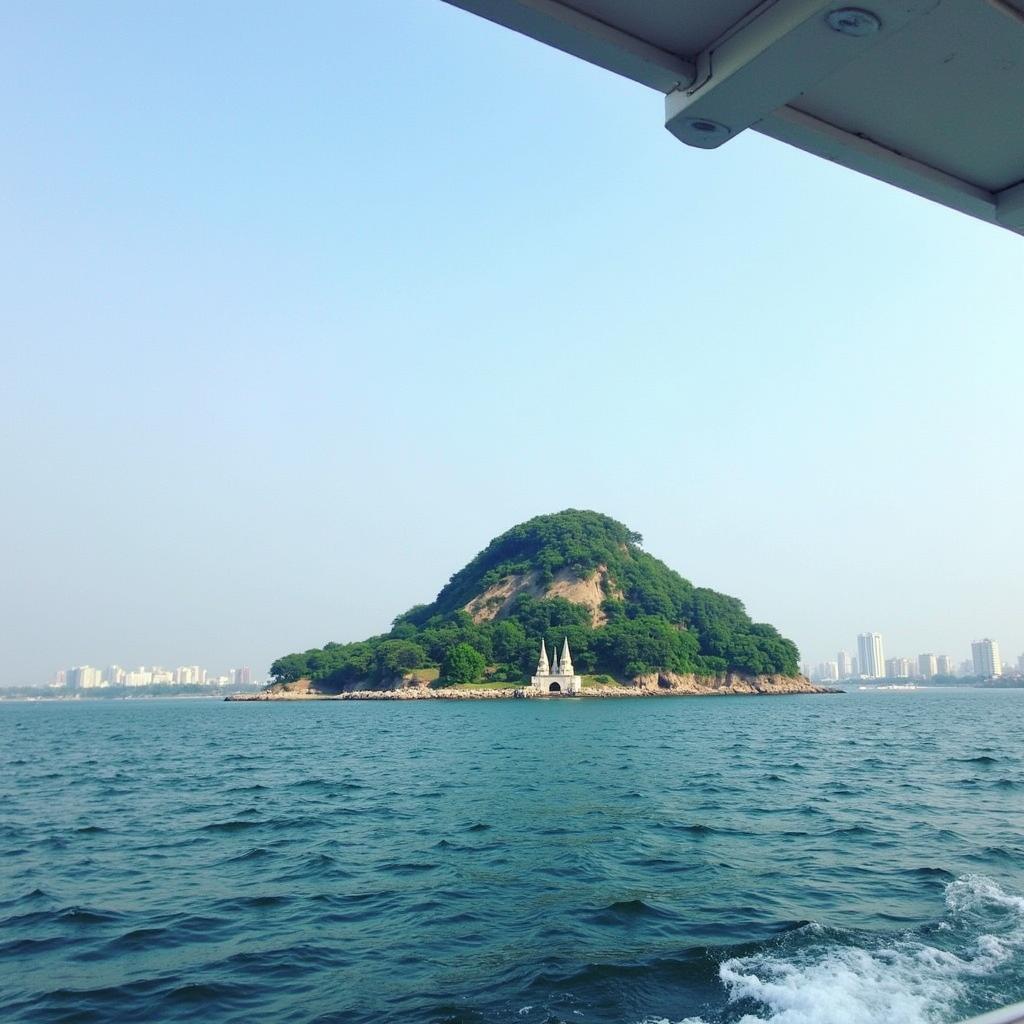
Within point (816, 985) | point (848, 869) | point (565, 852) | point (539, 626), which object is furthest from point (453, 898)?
point (539, 626)

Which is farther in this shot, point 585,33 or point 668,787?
point 668,787

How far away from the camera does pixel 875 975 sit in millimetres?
10172

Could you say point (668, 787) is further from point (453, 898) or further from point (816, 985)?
point (816, 985)

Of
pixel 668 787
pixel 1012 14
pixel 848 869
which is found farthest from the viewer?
pixel 668 787

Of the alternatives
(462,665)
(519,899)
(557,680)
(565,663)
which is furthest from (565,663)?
(519,899)

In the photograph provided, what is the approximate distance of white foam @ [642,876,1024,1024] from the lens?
8992 millimetres

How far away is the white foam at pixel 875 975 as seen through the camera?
8992 millimetres

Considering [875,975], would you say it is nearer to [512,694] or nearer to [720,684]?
[512,694]

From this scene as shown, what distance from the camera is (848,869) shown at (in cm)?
1617

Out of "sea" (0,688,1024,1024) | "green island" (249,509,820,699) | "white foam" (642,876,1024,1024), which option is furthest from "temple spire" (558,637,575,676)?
"white foam" (642,876,1024,1024)

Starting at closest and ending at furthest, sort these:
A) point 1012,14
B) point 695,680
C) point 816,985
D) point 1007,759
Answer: point 1012,14 < point 816,985 < point 1007,759 < point 695,680

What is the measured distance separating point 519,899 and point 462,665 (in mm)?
151752

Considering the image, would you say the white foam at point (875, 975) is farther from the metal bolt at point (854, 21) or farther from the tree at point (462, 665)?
the tree at point (462, 665)

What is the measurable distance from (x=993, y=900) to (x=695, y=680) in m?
170
